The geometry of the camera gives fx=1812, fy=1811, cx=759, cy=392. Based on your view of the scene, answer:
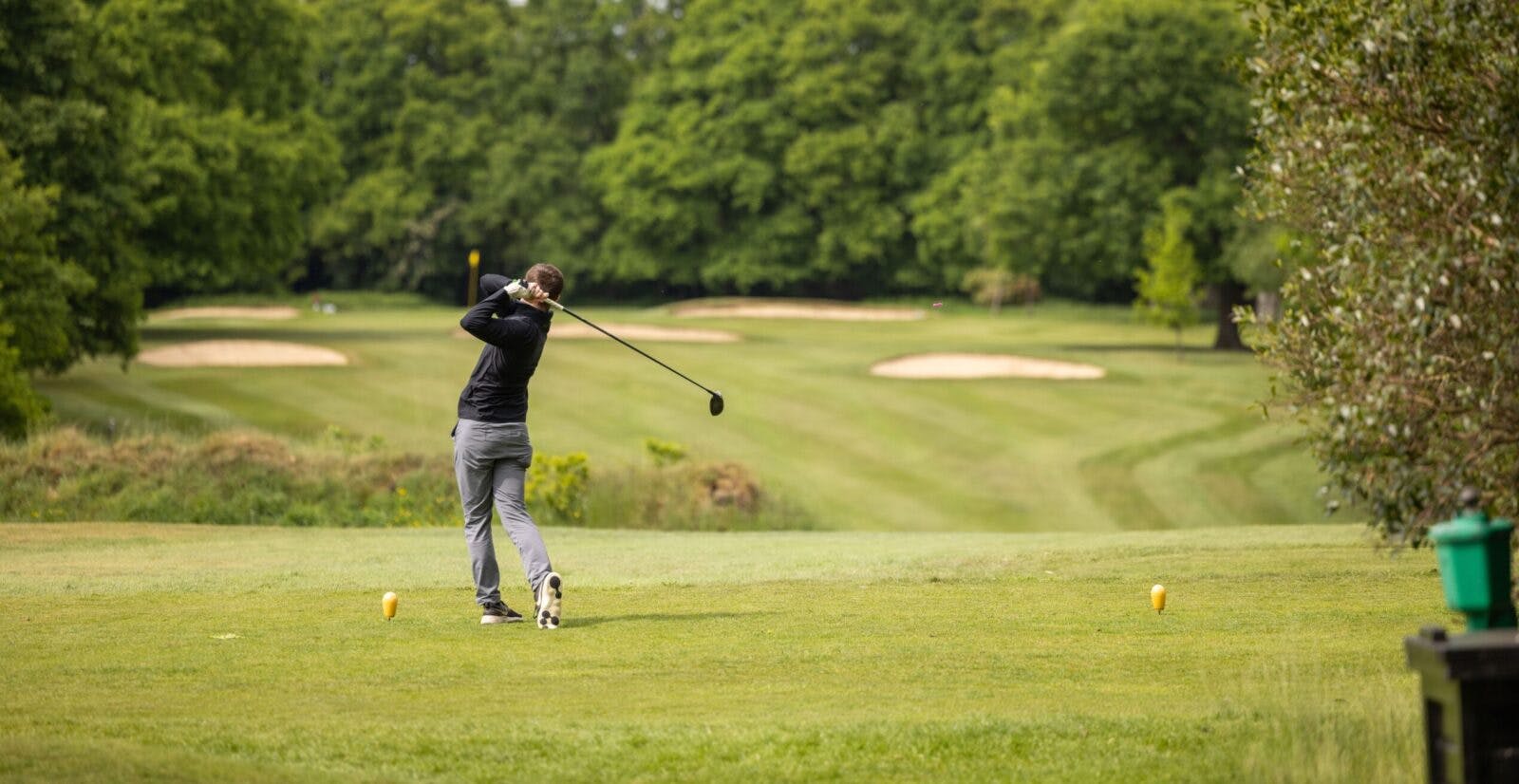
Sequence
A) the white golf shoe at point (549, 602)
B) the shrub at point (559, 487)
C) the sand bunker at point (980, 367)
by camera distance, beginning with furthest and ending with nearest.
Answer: the sand bunker at point (980, 367) → the shrub at point (559, 487) → the white golf shoe at point (549, 602)

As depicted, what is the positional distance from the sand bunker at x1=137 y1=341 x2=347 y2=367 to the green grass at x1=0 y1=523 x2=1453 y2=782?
26039 mm

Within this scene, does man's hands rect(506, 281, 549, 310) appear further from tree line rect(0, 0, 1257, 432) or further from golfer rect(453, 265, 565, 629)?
tree line rect(0, 0, 1257, 432)

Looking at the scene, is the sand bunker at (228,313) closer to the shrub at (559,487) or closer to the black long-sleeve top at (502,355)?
the shrub at (559,487)

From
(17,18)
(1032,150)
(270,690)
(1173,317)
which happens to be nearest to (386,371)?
(17,18)

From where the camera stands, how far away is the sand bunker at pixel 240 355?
42562mm

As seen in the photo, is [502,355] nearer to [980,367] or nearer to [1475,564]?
[1475,564]

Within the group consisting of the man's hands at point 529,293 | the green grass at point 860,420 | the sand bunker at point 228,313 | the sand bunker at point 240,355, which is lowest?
the green grass at point 860,420

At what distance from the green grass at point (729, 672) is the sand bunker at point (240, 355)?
2604 centimetres

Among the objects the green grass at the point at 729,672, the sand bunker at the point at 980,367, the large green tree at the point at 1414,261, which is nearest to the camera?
the green grass at the point at 729,672

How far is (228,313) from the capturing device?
224 ft

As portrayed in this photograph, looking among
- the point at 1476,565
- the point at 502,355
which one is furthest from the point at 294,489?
the point at 1476,565

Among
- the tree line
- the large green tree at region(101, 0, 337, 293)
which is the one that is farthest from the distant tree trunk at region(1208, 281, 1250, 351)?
the large green tree at region(101, 0, 337, 293)

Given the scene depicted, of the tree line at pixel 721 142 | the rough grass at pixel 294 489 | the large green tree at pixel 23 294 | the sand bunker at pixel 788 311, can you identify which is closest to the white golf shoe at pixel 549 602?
the rough grass at pixel 294 489

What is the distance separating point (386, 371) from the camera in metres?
42.0
